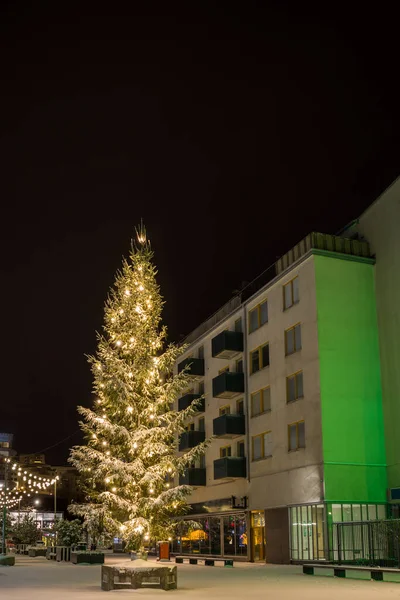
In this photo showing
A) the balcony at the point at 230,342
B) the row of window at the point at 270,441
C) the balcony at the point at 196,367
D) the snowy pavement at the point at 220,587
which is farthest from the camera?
the balcony at the point at 196,367

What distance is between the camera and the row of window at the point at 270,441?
38.3 m

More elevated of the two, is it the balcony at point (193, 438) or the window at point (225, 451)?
the balcony at point (193, 438)

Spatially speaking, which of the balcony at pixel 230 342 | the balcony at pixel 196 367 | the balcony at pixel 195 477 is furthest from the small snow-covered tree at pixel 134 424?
the balcony at pixel 196 367

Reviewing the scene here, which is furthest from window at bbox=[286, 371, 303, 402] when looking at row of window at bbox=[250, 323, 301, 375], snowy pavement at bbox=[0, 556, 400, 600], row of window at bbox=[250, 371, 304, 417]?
snowy pavement at bbox=[0, 556, 400, 600]

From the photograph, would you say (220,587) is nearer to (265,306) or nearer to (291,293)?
(291,293)

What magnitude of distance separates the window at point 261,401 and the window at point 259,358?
1.47m

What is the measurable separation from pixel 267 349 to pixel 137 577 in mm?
22588

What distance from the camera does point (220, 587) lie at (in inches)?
955

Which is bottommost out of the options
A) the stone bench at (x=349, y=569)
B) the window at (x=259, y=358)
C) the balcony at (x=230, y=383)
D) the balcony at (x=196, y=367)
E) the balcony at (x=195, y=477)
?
the stone bench at (x=349, y=569)

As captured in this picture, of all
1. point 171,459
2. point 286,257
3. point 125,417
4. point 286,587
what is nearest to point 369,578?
point 286,587

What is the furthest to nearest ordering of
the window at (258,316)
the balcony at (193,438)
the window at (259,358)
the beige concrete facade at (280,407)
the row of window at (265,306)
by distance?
the balcony at (193,438) → the window at (258,316) → the window at (259,358) → the row of window at (265,306) → the beige concrete facade at (280,407)

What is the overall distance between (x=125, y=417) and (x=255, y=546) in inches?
833

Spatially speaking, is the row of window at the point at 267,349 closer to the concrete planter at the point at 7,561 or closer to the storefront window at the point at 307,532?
the storefront window at the point at 307,532

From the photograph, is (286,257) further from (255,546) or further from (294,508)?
(255,546)
